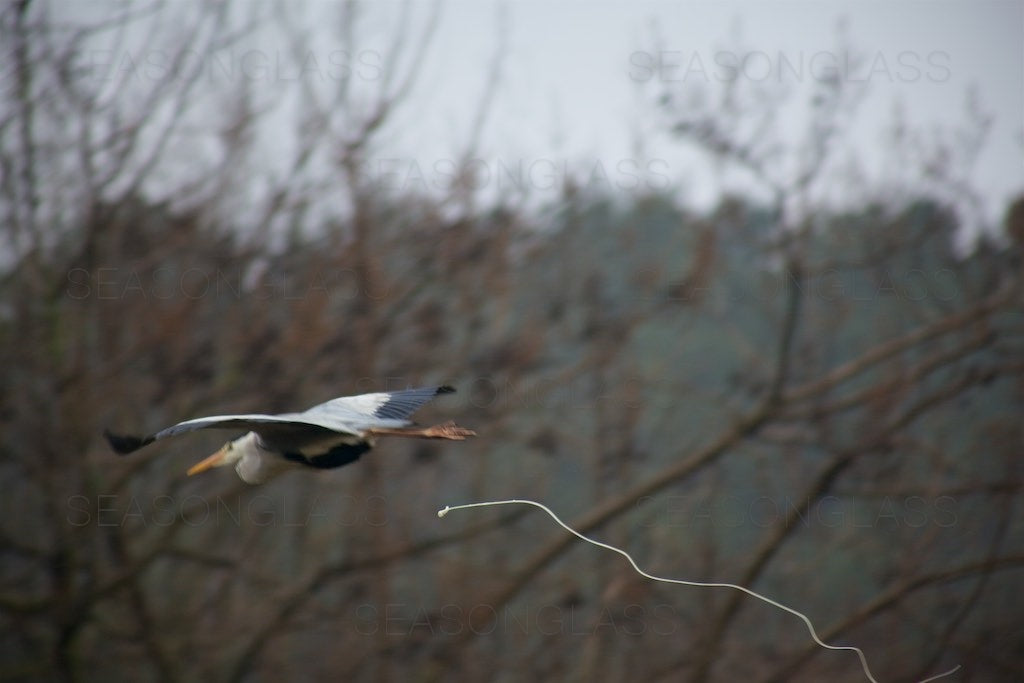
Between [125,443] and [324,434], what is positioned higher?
[125,443]

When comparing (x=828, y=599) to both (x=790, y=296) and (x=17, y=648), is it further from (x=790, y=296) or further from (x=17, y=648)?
(x=17, y=648)

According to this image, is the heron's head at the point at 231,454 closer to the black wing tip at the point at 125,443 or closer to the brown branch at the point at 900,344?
the black wing tip at the point at 125,443

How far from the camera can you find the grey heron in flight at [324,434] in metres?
3.86

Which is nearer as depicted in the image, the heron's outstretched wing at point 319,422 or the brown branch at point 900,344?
the heron's outstretched wing at point 319,422

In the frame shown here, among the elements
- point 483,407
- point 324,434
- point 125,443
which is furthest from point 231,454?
point 483,407

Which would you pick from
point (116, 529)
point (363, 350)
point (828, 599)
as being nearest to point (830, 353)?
point (828, 599)

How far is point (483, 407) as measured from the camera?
8.97m

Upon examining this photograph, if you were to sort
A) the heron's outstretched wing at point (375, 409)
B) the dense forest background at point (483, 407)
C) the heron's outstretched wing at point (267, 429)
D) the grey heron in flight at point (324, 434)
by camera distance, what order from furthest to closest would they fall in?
1. the dense forest background at point (483, 407)
2. the heron's outstretched wing at point (375, 409)
3. the grey heron in flight at point (324, 434)
4. the heron's outstretched wing at point (267, 429)

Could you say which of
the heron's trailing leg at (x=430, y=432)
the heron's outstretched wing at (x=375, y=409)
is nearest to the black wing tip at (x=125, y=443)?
the heron's outstretched wing at (x=375, y=409)

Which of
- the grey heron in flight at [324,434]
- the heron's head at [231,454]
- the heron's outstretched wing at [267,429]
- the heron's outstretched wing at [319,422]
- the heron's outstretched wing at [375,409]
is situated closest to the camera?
the heron's outstretched wing at [267,429]

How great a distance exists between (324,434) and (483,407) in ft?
15.8

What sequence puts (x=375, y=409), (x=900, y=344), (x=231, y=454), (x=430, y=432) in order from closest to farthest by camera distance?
(x=430, y=432), (x=375, y=409), (x=231, y=454), (x=900, y=344)

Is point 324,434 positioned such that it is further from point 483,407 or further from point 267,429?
point 483,407

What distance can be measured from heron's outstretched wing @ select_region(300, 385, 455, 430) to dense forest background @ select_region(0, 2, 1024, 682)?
400 cm
